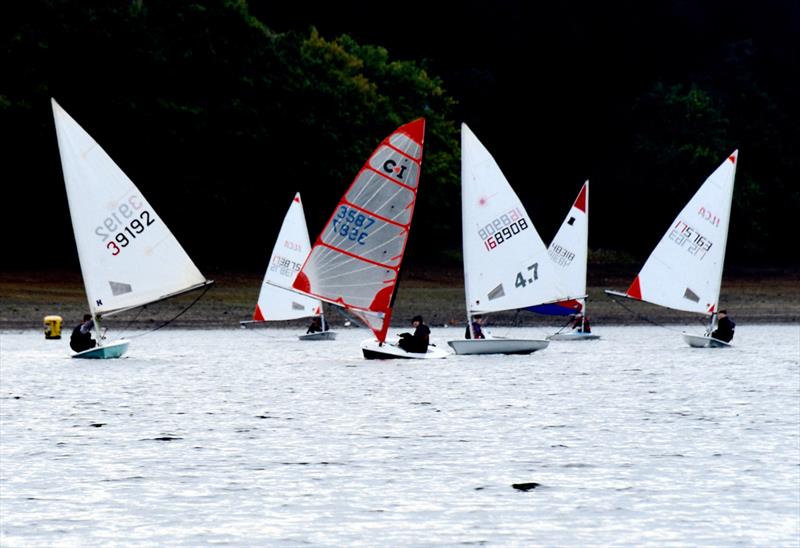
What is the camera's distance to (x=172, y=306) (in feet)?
200

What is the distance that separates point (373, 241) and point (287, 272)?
53.8 ft

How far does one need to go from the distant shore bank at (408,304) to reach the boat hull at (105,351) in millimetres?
15284

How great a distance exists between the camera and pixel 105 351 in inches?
1591

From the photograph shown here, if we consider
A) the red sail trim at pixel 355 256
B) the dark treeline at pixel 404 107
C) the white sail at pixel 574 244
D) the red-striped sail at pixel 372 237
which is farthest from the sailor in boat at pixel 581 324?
the dark treeline at pixel 404 107

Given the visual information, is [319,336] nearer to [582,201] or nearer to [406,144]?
[582,201]

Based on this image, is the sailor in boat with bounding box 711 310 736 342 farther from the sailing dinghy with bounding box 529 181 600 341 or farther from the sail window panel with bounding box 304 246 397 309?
the sail window panel with bounding box 304 246 397 309

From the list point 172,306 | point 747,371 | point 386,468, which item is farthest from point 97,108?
point 386,468

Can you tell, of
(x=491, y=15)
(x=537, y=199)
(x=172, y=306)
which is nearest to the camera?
(x=172, y=306)

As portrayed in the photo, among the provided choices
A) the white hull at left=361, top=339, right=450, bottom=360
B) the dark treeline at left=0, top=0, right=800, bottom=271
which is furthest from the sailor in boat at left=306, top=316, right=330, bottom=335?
the white hull at left=361, top=339, right=450, bottom=360

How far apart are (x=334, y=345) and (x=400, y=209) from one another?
14.6 m

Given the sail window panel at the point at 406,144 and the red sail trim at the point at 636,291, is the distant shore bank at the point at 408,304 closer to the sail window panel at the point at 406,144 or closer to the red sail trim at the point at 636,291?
the red sail trim at the point at 636,291

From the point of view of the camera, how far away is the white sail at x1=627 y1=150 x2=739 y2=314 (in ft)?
159

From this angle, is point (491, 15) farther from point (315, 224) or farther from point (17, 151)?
point (17, 151)

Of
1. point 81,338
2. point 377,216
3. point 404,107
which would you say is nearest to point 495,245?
point 377,216
